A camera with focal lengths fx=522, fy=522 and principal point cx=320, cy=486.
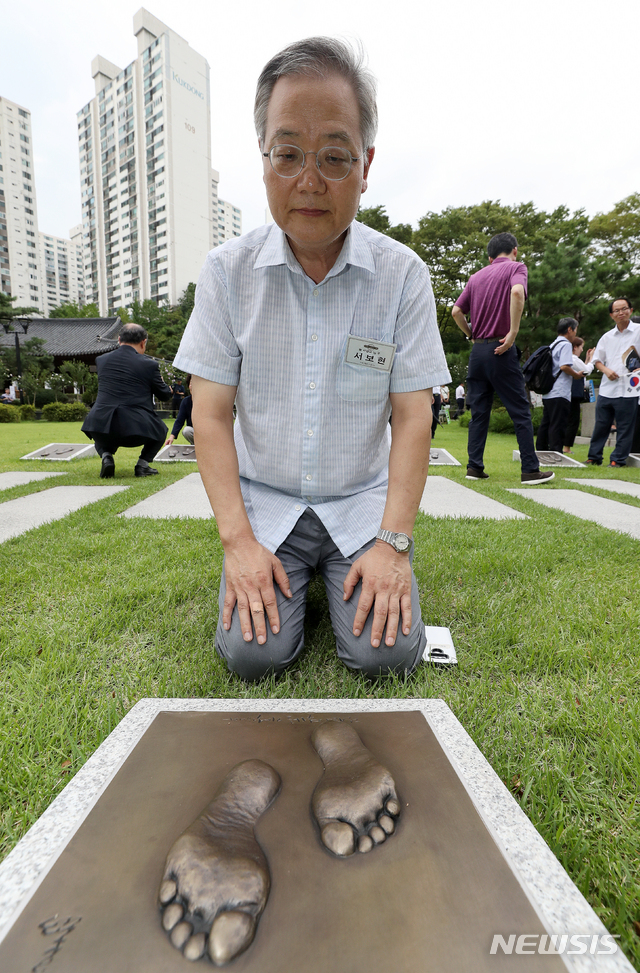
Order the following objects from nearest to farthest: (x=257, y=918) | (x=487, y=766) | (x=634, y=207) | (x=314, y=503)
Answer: (x=257, y=918), (x=487, y=766), (x=314, y=503), (x=634, y=207)

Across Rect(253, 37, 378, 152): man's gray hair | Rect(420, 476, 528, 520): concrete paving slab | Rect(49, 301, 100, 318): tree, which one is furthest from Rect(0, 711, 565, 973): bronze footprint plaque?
Rect(49, 301, 100, 318): tree

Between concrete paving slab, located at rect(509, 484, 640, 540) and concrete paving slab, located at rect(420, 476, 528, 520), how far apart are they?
0.32 m

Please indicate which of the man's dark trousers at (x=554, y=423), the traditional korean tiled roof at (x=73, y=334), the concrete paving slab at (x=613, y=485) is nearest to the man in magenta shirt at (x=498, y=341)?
the concrete paving slab at (x=613, y=485)

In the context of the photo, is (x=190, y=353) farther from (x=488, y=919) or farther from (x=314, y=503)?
(x=488, y=919)

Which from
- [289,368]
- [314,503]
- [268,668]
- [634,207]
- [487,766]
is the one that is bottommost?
[268,668]

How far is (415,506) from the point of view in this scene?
1393 millimetres

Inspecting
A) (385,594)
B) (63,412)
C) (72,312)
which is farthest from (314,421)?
(72,312)

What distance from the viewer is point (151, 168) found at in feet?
172

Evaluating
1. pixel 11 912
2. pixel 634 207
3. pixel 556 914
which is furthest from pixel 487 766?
pixel 634 207

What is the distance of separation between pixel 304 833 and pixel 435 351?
1.20 m

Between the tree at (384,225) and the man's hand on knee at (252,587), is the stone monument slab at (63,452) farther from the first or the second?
the tree at (384,225)

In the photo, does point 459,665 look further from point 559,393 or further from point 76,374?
point 76,374

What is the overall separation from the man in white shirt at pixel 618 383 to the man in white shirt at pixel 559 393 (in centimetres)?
34

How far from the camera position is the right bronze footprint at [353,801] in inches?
27.6
